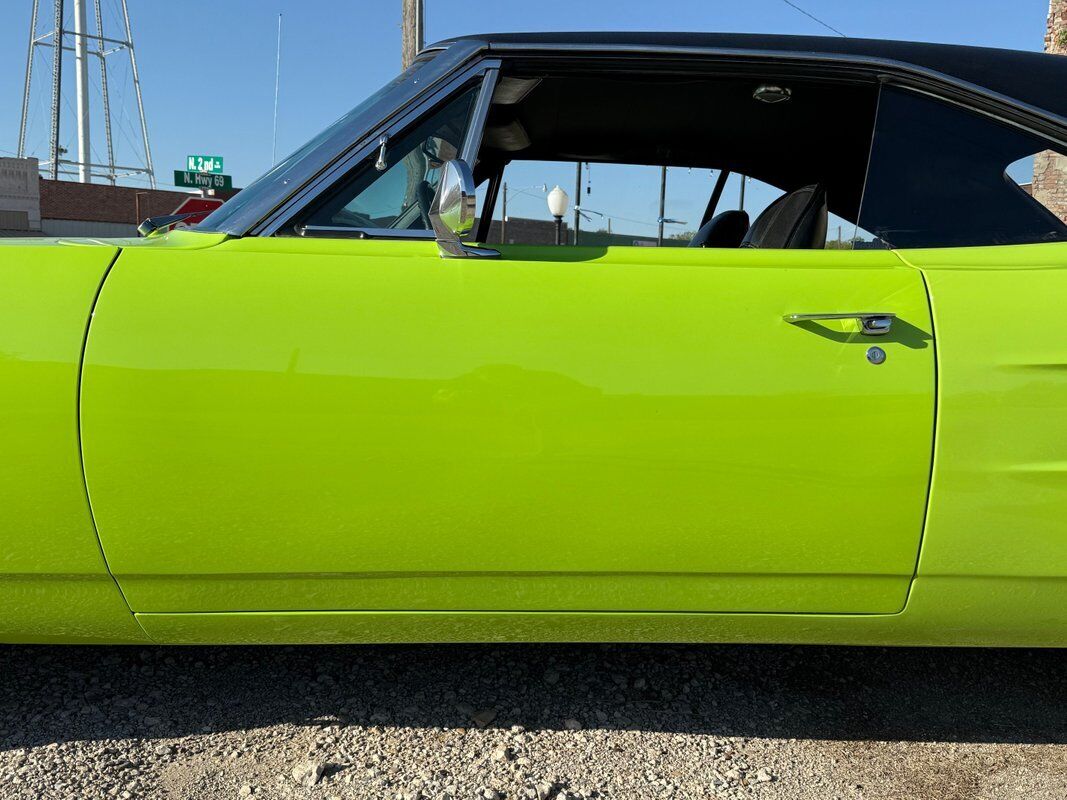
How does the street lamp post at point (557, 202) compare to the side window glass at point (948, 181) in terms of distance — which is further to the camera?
the street lamp post at point (557, 202)

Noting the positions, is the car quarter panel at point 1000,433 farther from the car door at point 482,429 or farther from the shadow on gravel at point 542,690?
the shadow on gravel at point 542,690

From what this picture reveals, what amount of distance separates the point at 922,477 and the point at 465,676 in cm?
115

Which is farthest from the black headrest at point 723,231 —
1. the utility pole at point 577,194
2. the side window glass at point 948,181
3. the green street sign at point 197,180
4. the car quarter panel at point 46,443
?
the green street sign at point 197,180

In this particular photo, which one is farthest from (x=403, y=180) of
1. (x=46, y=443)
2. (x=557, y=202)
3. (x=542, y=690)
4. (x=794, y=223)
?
(x=542, y=690)

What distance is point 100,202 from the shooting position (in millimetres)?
33375

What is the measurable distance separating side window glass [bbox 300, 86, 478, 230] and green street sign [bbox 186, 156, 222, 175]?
101 feet

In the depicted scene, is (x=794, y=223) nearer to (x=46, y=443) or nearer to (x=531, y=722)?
(x=531, y=722)

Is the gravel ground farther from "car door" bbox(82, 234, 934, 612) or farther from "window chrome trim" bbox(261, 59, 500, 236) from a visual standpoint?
"window chrome trim" bbox(261, 59, 500, 236)

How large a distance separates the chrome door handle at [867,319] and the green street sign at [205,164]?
31340mm

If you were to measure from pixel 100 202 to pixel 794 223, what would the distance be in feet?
122

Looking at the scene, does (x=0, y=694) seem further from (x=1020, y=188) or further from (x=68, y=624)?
(x=1020, y=188)

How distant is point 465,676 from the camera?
1.97 meters

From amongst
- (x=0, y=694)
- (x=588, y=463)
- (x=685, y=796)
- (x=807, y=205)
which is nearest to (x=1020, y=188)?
(x=807, y=205)

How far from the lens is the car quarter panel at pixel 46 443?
1.42 m
